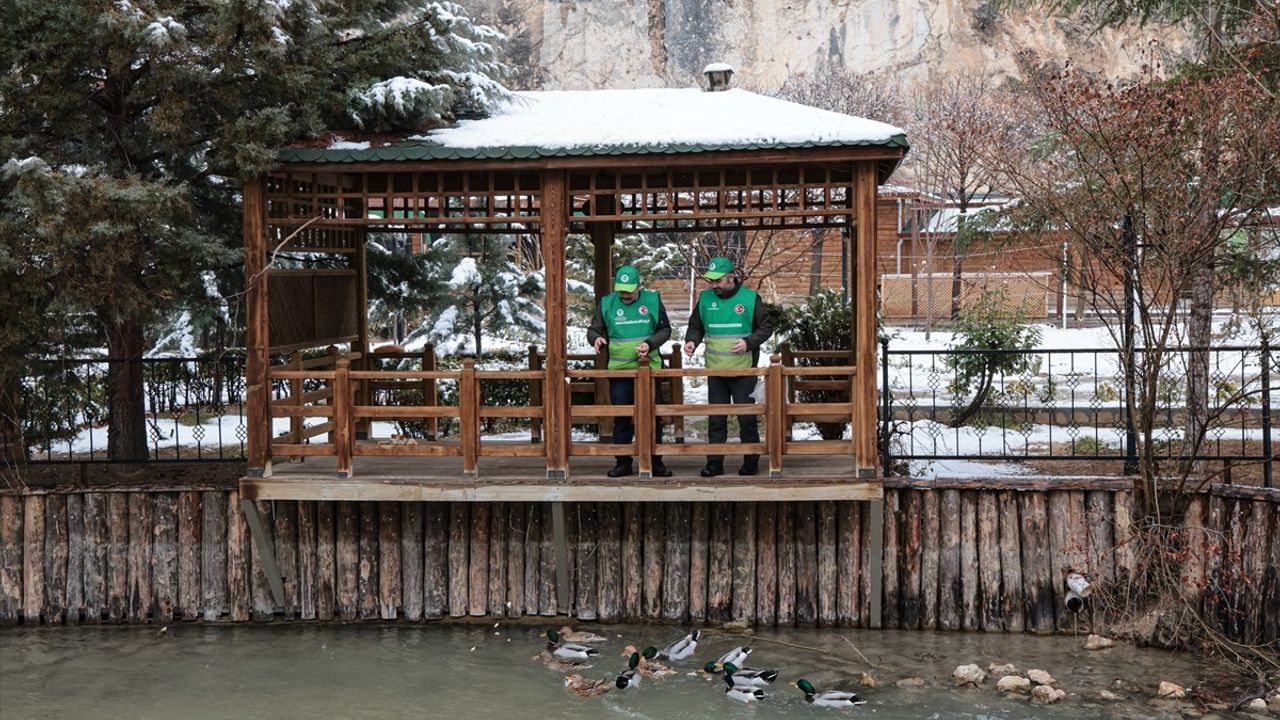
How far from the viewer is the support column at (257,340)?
10.9 metres

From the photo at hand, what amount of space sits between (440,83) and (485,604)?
4890mm

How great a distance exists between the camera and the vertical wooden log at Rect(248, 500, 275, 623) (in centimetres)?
1145

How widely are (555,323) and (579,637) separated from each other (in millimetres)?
2665

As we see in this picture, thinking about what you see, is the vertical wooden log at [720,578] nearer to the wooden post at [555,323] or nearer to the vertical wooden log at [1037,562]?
the wooden post at [555,323]

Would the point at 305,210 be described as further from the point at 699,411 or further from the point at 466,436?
the point at 699,411

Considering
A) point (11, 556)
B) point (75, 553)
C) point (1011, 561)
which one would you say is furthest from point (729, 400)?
point (11, 556)

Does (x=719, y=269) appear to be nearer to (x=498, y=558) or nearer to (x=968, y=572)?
(x=498, y=558)

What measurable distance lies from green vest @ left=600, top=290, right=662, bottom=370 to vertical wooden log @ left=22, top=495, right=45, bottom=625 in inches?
184

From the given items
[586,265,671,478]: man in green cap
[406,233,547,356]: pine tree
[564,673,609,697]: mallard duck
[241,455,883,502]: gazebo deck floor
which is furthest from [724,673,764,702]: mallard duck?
[406,233,547,356]: pine tree

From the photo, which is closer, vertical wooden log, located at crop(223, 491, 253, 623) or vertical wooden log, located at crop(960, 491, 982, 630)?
vertical wooden log, located at crop(960, 491, 982, 630)

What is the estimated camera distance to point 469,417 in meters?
10.6

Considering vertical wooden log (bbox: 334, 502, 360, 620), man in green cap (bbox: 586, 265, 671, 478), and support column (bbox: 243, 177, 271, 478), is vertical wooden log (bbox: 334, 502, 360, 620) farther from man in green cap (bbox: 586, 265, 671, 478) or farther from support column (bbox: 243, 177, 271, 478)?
man in green cap (bbox: 586, 265, 671, 478)

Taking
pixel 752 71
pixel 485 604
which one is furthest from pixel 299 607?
pixel 752 71

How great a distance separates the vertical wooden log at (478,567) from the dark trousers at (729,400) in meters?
2.15
